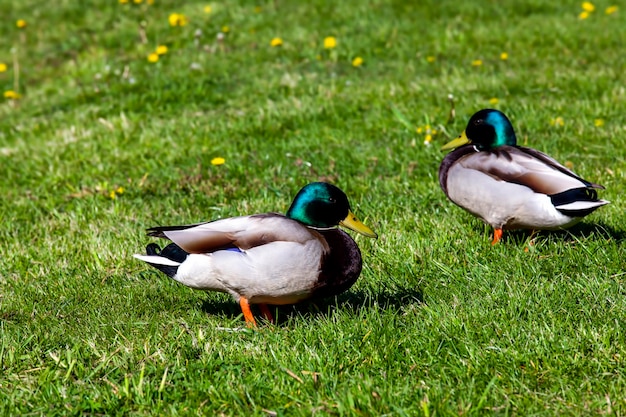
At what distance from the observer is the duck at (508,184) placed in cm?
443

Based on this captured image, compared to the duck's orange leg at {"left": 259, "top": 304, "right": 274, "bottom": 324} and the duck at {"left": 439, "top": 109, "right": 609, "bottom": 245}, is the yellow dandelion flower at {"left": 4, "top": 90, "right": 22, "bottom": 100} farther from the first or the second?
the duck's orange leg at {"left": 259, "top": 304, "right": 274, "bottom": 324}

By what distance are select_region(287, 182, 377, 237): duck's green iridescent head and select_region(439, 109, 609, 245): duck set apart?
42.4 inches

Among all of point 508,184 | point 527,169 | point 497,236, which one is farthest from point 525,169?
point 497,236

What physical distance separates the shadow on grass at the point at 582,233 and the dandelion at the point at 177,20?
240 inches

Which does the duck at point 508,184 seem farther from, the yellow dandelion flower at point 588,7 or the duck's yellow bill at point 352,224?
the yellow dandelion flower at point 588,7

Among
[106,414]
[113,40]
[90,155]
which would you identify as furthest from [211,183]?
[113,40]

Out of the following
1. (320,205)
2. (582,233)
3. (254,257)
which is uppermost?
(320,205)

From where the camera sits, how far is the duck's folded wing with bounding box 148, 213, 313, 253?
3814 millimetres

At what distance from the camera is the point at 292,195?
611 centimetres

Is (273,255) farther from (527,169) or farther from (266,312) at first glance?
(527,169)

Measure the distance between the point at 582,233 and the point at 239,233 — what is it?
2129mm

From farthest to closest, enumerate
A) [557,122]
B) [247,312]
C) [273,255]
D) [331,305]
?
[557,122], [331,305], [247,312], [273,255]

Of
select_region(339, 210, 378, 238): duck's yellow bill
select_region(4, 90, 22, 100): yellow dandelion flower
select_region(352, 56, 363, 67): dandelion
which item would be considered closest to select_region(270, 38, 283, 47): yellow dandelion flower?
select_region(352, 56, 363, 67): dandelion

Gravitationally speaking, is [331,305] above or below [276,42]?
below
